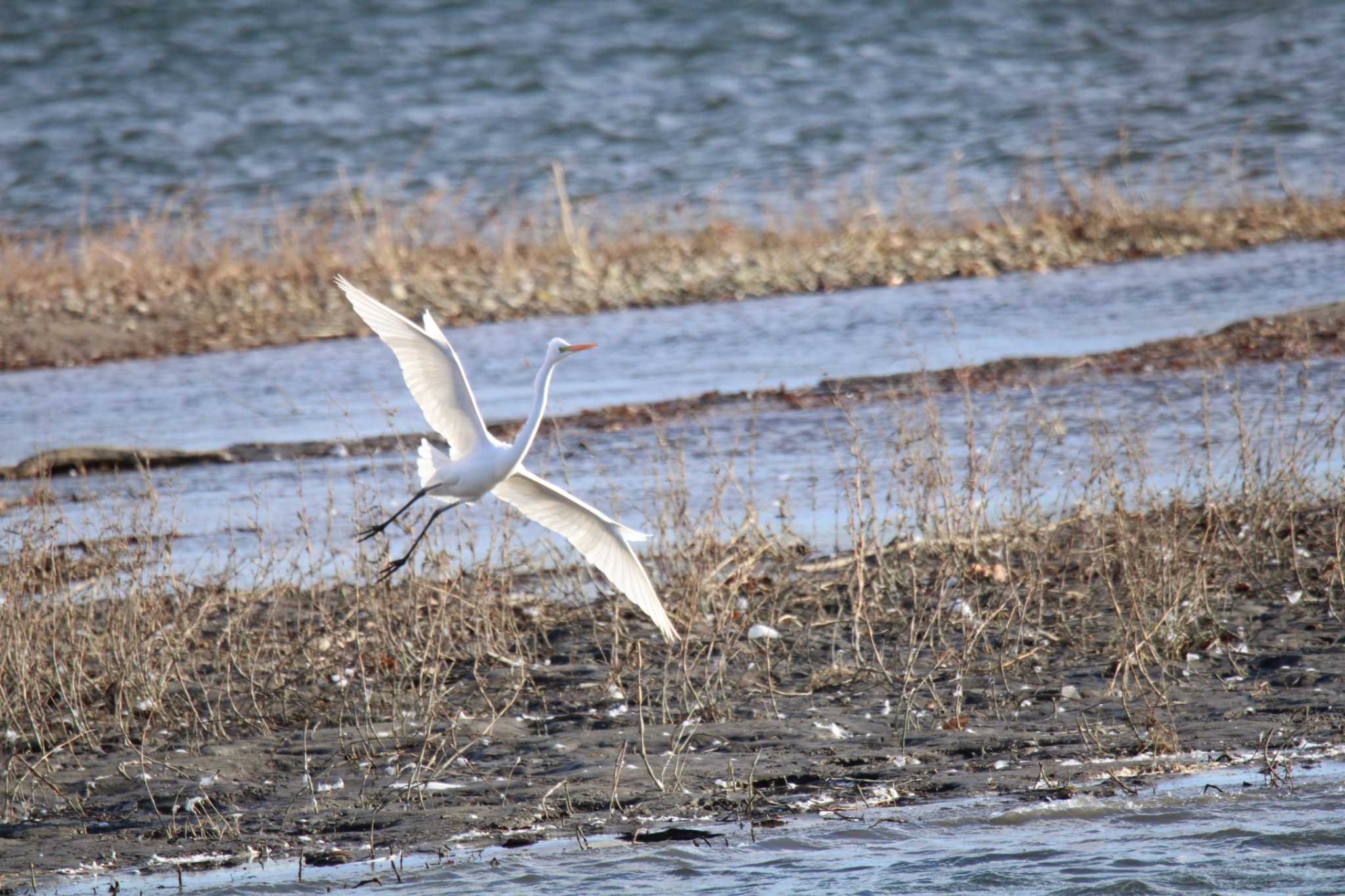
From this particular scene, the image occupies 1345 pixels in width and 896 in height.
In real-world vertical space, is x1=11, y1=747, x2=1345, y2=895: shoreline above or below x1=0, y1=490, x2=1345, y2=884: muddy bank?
below

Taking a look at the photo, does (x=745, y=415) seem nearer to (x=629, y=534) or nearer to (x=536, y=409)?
(x=629, y=534)

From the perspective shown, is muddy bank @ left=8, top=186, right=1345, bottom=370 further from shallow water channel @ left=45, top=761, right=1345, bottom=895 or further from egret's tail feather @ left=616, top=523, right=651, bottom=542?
shallow water channel @ left=45, top=761, right=1345, bottom=895

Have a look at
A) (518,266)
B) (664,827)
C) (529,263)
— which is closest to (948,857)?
(664,827)

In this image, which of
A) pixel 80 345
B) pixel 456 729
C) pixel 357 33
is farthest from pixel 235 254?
pixel 357 33

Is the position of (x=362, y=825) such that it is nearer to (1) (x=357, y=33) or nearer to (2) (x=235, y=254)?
(2) (x=235, y=254)

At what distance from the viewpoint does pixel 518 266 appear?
68.6 feet

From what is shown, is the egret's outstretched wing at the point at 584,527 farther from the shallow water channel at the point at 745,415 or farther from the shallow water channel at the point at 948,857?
the shallow water channel at the point at 948,857

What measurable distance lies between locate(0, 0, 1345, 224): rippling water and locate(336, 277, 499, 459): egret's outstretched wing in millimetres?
21195

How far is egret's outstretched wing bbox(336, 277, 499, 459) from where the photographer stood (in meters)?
6.13

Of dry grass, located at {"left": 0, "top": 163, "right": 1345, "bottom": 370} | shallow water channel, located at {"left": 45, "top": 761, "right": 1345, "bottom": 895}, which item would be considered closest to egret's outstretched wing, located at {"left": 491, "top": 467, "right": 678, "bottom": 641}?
shallow water channel, located at {"left": 45, "top": 761, "right": 1345, "bottom": 895}

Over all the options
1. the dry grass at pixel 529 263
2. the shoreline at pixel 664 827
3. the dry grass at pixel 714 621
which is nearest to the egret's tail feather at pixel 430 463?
the dry grass at pixel 714 621

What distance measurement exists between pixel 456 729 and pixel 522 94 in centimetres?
3414

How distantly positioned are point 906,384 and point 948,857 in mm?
7739

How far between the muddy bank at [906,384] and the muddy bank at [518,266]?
19.6 feet
